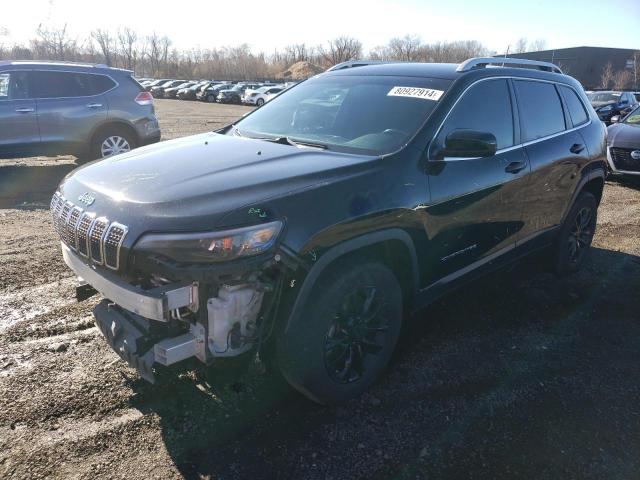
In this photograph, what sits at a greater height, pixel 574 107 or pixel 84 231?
pixel 574 107

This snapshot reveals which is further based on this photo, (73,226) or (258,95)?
(258,95)

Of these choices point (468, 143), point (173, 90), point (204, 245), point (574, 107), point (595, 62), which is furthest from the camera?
point (595, 62)

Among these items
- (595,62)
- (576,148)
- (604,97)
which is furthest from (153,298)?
(595,62)

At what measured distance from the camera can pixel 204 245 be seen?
7.41 feet

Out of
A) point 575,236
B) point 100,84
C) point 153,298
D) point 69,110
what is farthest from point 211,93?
point 153,298

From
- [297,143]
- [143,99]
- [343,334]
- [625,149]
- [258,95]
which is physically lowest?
[343,334]

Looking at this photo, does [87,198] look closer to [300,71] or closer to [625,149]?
[625,149]

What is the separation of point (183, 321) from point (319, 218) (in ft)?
2.67

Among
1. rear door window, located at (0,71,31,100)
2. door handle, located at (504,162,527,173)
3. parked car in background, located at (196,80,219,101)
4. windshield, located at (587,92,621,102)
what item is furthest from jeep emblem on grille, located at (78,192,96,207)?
parked car in background, located at (196,80,219,101)

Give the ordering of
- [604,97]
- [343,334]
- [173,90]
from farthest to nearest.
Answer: [173,90], [604,97], [343,334]

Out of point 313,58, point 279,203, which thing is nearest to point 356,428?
point 279,203

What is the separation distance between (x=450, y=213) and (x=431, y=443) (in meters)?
1.36

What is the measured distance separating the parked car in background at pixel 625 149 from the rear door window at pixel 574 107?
210 inches

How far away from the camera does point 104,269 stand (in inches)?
99.8
